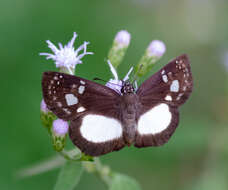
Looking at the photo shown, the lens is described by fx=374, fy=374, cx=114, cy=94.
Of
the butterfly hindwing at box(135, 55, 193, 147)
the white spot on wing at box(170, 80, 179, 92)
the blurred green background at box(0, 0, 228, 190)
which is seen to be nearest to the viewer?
the butterfly hindwing at box(135, 55, 193, 147)

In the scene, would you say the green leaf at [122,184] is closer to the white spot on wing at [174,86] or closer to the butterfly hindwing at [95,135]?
the butterfly hindwing at [95,135]

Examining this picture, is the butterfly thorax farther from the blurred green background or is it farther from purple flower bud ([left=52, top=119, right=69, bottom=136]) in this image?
the blurred green background

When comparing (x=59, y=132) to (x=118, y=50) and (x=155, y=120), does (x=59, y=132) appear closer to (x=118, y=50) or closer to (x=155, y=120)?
(x=155, y=120)

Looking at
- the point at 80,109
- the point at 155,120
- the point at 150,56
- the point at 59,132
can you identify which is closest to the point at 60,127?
the point at 59,132

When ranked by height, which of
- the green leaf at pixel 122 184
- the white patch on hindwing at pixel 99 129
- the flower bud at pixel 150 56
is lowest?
the green leaf at pixel 122 184

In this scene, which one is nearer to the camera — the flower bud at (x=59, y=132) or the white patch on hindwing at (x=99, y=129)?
the white patch on hindwing at (x=99, y=129)

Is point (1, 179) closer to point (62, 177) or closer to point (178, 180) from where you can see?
point (62, 177)

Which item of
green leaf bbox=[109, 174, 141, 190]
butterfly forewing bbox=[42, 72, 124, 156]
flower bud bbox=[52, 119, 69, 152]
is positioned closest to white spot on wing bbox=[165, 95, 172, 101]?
butterfly forewing bbox=[42, 72, 124, 156]

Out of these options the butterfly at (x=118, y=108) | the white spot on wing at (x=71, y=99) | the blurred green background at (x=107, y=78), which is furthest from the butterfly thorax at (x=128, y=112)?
the blurred green background at (x=107, y=78)
